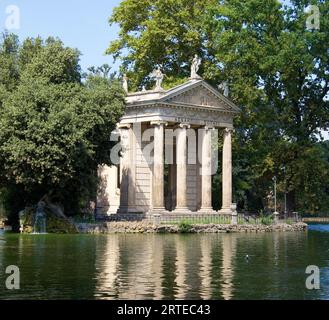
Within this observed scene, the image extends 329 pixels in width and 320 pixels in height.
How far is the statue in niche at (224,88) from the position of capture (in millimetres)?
→ 65781

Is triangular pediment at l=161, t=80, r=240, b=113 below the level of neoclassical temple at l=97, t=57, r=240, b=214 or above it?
above

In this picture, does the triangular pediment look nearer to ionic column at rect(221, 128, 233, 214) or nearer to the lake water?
ionic column at rect(221, 128, 233, 214)

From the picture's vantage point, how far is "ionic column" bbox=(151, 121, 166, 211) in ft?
191

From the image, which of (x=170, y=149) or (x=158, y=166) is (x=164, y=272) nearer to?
(x=158, y=166)

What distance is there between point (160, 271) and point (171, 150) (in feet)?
139

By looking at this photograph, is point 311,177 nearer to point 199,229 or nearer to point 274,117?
point 274,117

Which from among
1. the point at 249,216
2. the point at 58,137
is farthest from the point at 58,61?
the point at 249,216

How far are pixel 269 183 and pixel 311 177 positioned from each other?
14809mm

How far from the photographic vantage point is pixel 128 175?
2410 inches

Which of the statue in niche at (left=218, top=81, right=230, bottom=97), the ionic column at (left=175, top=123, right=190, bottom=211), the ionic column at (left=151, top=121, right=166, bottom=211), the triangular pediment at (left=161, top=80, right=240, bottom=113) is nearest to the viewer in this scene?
the ionic column at (left=151, top=121, right=166, bottom=211)

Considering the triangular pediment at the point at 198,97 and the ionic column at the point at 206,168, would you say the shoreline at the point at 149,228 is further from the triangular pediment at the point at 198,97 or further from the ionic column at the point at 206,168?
the triangular pediment at the point at 198,97

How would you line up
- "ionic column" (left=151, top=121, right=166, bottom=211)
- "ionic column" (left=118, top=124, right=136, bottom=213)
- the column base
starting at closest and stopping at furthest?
"ionic column" (left=151, top=121, right=166, bottom=211) < "ionic column" (left=118, top=124, right=136, bottom=213) < the column base

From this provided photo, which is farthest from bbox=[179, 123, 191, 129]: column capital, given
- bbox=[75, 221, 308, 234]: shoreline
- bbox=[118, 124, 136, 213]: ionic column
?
bbox=[75, 221, 308, 234]: shoreline

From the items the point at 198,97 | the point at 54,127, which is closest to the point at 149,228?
the point at 54,127
